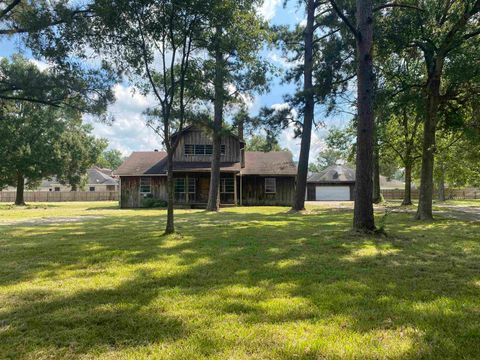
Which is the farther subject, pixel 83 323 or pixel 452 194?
pixel 452 194

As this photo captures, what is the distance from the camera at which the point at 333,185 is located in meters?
48.1

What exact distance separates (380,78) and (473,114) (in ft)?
13.4

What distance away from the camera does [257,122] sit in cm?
2059

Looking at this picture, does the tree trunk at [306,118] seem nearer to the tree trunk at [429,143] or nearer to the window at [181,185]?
the tree trunk at [429,143]

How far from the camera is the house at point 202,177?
93.2ft

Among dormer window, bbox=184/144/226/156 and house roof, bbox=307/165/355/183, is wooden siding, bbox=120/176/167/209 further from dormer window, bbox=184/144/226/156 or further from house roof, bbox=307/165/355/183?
house roof, bbox=307/165/355/183

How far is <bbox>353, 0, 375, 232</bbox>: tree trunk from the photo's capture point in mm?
9828

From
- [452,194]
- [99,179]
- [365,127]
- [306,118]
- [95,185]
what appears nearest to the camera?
[365,127]

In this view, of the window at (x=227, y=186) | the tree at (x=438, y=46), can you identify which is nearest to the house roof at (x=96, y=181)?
the window at (x=227, y=186)

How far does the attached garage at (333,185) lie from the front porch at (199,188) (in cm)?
2231

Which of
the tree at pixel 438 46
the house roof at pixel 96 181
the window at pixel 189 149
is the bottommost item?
the house roof at pixel 96 181

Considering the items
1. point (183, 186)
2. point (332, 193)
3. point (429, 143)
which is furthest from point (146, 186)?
point (332, 193)

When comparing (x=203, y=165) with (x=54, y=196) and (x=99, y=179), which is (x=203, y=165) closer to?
(x=54, y=196)

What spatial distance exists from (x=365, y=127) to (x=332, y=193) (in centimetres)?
3931
